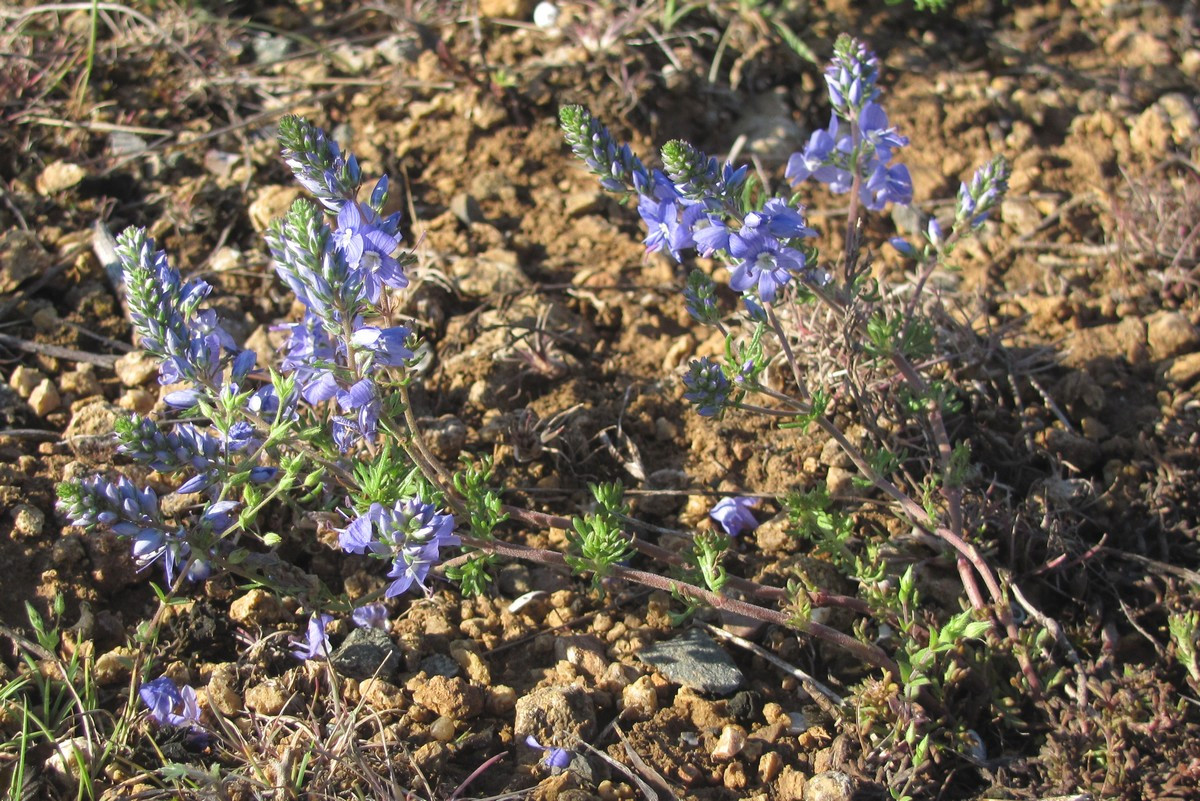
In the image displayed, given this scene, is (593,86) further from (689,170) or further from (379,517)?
(379,517)

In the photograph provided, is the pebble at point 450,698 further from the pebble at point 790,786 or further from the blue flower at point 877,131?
the blue flower at point 877,131

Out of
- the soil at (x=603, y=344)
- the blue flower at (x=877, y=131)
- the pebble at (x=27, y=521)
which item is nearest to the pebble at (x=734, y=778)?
the soil at (x=603, y=344)

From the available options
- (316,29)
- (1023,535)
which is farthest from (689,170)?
(316,29)

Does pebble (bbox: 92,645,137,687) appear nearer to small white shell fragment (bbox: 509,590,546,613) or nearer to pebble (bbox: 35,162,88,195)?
small white shell fragment (bbox: 509,590,546,613)

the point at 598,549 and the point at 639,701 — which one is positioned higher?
the point at 598,549

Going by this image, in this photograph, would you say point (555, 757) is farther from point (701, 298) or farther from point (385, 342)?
point (701, 298)

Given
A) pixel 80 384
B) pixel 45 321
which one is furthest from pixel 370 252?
pixel 45 321
